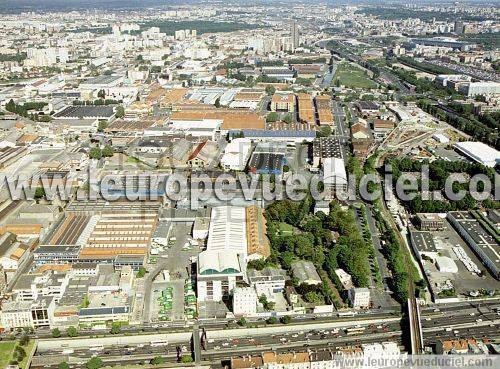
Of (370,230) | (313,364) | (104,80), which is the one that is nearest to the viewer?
(313,364)

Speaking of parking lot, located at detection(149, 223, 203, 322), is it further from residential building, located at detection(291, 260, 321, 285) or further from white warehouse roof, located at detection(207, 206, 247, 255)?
residential building, located at detection(291, 260, 321, 285)

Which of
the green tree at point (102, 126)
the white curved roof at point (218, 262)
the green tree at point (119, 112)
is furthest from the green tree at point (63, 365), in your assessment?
the green tree at point (119, 112)

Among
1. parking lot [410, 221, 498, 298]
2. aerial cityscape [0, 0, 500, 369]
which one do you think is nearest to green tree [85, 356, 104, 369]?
aerial cityscape [0, 0, 500, 369]

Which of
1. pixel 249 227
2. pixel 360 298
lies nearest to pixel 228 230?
pixel 249 227

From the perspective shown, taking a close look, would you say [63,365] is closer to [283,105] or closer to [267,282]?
[267,282]

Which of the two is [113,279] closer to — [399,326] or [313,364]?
[313,364]

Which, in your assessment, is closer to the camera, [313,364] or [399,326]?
[313,364]

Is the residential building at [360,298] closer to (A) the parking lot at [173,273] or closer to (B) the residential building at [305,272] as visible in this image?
(B) the residential building at [305,272]

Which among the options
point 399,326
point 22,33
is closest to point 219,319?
point 399,326
